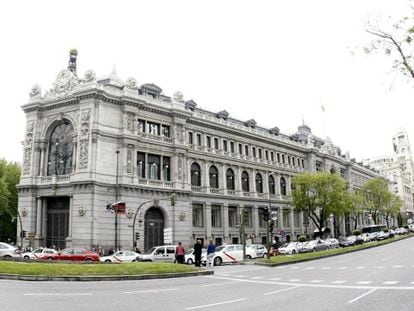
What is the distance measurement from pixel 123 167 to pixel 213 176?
1581 centimetres

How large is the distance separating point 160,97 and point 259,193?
73.1ft

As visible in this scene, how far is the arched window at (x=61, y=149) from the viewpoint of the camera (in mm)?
46375

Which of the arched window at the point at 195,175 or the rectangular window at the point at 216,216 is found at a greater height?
the arched window at the point at 195,175

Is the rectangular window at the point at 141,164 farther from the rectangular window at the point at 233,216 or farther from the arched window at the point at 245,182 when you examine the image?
the arched window at the point at 245,182

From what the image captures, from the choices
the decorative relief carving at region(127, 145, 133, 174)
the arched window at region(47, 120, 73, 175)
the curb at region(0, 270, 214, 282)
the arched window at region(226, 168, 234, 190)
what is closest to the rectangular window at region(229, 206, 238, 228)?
the arched window at region(226, 168, 234, 190)

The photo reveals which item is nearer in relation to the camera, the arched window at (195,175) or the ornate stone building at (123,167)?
the ornate stone building at (123,167)

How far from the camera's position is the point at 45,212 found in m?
46.1

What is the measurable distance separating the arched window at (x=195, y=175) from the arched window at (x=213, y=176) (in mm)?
2019

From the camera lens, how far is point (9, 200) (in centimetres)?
6028

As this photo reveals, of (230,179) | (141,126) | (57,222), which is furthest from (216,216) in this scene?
(57,222)

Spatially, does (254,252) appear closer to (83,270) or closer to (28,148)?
(83,270)

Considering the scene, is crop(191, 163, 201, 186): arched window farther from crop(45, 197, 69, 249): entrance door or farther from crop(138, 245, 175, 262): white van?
crop(138, 245, 175, 262): white van

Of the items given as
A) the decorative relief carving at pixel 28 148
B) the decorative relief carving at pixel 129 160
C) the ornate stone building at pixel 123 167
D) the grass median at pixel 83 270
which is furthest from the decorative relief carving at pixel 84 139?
the grass median at pixel 83 270

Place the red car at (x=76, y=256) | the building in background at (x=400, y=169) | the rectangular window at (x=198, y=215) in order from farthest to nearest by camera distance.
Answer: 1. the building in background at (x=400, y=169)
2. the rectangular window at (x=198, y=215)
3. the red car at (x=76, y=256)
